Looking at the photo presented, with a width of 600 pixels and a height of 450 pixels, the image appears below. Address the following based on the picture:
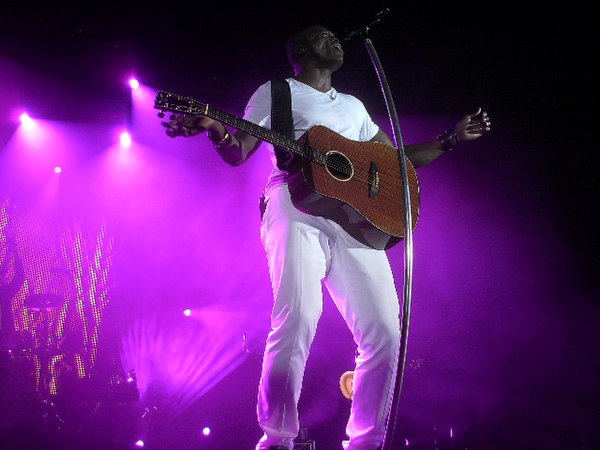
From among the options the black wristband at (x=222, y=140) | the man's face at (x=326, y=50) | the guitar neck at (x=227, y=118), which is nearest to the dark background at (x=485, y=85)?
the man's face at (x=326, y=50)

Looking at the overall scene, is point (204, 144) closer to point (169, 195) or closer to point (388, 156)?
point (169, 195)

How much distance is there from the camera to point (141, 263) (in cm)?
845

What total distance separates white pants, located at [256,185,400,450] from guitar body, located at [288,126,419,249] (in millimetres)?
97

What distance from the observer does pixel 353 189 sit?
9.65 ft

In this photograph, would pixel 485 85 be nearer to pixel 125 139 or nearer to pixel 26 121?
pixel 125 139

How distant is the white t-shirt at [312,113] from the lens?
327 cm

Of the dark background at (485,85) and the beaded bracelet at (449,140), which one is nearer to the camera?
the beaded bracelet at (449,140)

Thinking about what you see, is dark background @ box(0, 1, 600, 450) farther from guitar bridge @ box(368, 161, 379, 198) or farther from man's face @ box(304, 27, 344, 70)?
guitar bridge @ box(368, 161, 379, 198)

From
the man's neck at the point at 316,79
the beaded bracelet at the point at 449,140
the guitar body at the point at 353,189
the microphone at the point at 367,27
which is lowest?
the guitar body at the point at 353,189

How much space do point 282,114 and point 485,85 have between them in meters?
3.93

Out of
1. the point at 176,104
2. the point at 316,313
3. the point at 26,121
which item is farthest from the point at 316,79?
the point at 26,121

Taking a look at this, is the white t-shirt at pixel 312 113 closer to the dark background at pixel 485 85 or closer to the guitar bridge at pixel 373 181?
the guitar bridge at pixel 373 181

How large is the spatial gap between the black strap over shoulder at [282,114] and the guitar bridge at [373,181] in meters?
0.55

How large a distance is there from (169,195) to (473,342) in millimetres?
5604
